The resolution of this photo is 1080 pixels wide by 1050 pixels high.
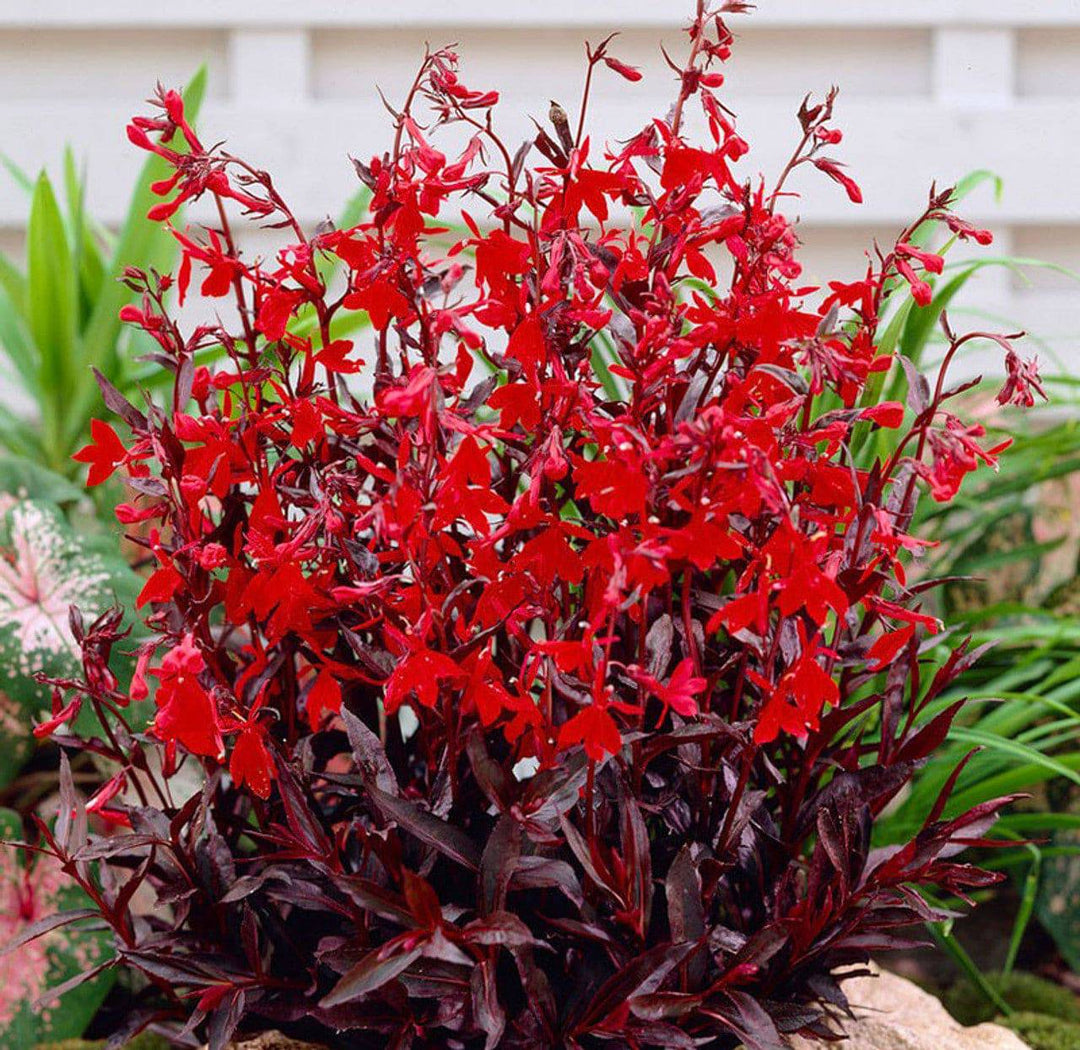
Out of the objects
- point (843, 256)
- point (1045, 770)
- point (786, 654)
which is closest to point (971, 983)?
point (1045, 770)

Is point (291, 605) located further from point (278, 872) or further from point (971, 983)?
point (971, 983)

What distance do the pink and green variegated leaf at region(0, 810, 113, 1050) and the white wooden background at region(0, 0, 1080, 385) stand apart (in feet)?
2.82

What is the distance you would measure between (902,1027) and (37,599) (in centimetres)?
77

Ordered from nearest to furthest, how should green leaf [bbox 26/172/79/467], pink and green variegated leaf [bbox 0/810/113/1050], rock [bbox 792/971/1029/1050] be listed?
rock [bbox 792/971/1029/1050] < pink and green variegated leaf [bbox 0/810/113/1050] < green leaf [bbox 26/172/79/467]

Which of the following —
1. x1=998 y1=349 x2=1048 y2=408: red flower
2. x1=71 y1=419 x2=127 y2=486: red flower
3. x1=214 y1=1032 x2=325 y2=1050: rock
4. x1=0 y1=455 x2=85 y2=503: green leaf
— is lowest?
x1=214 y1=1032 x2=325 y2=1050: rock

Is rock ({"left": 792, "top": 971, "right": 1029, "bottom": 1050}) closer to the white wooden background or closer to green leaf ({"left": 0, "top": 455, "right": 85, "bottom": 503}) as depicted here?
green leaf ({"left": 0, "top": 455, "right": 85, "bottom": 503})

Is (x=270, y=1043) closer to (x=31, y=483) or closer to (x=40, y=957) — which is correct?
(x=40, y=957)

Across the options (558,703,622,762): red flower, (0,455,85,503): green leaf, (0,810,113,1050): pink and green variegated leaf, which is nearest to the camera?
(558,703,622,762): red flower

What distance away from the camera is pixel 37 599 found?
3.57 ft

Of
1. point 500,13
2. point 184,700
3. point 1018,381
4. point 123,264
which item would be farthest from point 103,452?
point 500,13

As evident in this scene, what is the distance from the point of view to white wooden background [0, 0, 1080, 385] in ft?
4.97

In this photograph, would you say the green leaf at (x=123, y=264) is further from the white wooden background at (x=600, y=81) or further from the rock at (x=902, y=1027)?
the rock at (x=902, y=1027)

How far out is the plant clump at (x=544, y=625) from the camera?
1.89 feet

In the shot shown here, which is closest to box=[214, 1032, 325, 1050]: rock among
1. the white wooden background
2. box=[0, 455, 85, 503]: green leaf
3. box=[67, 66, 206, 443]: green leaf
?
box=[0, 455, 85, 503]: green leaf
